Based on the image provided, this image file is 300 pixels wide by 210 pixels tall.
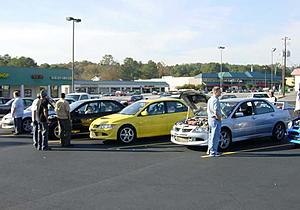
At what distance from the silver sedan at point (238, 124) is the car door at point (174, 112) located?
1.50 m

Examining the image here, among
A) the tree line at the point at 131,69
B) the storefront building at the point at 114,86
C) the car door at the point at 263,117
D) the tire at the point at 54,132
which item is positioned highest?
the tree line at the point at 131,69

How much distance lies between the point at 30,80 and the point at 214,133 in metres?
42.7

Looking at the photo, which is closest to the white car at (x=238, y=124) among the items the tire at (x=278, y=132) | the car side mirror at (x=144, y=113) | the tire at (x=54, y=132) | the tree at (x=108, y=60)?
the tire at (x=278, y=132)

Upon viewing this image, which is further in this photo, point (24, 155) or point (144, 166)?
point (24, 155)

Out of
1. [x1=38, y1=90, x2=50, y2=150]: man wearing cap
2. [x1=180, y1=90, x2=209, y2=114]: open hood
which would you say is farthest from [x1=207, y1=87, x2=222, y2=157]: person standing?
[x1=38, y1=90, x2=50, y2=150]: man wearing cap

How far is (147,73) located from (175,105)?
151344 millimetres

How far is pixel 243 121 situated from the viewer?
36.6 ft

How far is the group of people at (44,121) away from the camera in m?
11.2

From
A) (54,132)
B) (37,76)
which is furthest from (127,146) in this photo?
(37,76)

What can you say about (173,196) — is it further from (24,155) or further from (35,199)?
(24,155)

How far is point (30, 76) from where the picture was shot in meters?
48.9

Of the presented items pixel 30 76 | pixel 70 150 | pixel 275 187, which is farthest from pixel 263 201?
pixel 30 76

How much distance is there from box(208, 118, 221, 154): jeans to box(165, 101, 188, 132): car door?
3.17 m

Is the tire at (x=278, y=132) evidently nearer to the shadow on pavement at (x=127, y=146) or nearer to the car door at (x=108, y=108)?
the shadow on pavement at (x=127, y=146)
